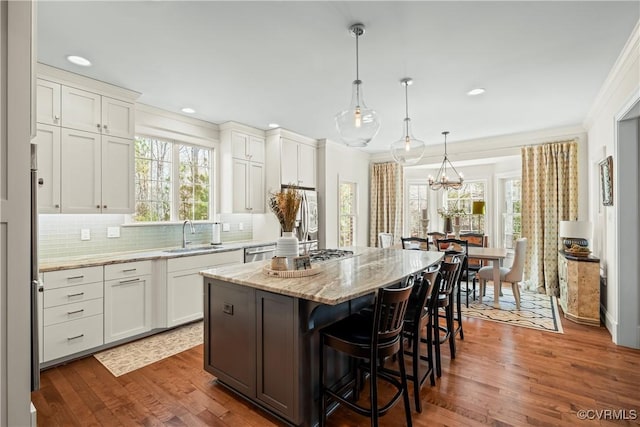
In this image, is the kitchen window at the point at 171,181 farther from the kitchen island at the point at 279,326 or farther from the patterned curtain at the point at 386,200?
the patterned curtain at the point at 386,200

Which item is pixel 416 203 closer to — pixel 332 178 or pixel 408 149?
pixel 332 178

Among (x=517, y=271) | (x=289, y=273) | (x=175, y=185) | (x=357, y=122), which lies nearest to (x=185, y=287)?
(x=175, y=185)

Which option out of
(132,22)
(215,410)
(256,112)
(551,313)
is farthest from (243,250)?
(551,313)

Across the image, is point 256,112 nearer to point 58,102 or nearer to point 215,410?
point 58,102

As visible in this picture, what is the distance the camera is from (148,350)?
313 centimetres

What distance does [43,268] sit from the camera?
269 centimetres

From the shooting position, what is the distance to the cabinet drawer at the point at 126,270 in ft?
10.2

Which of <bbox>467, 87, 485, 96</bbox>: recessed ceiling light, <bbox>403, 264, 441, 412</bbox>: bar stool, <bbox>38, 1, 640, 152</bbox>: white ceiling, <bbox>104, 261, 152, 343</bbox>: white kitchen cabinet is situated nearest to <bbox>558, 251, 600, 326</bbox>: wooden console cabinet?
<bbox>38, 1, 640, 152</bbox>: white ceiling

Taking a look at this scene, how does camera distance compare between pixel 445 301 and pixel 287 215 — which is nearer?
pixel 287 215

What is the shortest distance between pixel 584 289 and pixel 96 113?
5814 mm

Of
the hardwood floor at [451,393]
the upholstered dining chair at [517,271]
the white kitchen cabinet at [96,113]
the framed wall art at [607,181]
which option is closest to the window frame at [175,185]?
the white kitchen cabinet at [96,113]

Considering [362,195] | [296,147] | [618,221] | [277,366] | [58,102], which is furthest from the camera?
[362,195]

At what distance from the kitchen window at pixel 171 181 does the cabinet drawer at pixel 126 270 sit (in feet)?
2.70

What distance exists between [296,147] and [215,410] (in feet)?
13.5
